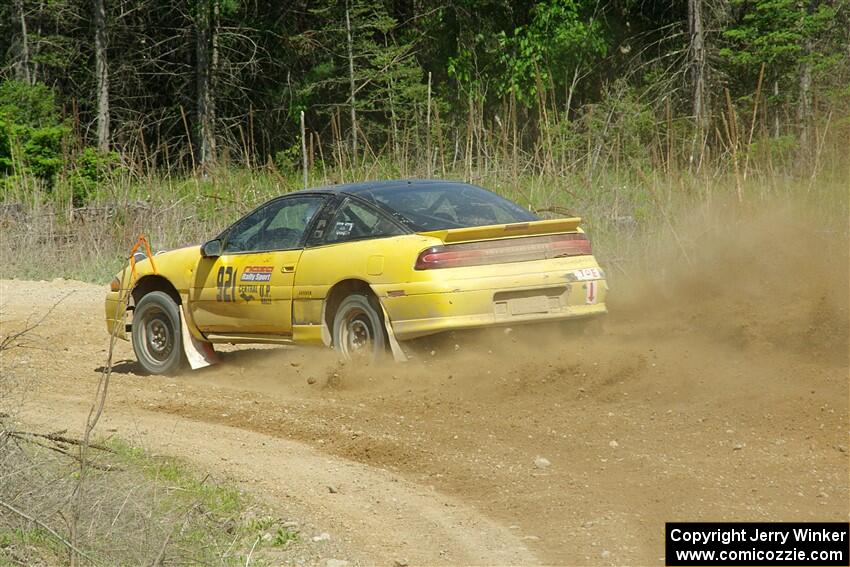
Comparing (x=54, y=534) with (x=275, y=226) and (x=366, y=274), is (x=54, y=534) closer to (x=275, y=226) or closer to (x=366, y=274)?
(x=366, y=274)

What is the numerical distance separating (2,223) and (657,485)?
53.3 ft

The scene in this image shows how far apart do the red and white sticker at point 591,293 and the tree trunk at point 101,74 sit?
26.8 metres

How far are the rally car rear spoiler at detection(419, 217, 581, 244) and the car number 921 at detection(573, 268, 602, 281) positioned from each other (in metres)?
0.37

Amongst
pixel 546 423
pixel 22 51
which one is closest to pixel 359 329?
pixel 546 423

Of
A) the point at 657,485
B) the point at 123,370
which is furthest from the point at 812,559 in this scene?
the point at 123,370

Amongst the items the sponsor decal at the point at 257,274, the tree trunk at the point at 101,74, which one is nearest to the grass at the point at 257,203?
the sponsor decal at the point at 257,274

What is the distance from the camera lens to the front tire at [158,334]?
11.3 m

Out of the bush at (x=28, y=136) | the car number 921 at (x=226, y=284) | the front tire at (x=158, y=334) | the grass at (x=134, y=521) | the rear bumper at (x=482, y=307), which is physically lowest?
the grass at (x=134, y=521)

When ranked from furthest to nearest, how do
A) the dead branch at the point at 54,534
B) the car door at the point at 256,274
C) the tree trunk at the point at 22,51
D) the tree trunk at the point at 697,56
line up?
the tree trunk at the point at 22,51, the tree trunk at the point at 697,56, the car door at the point at 256,274, the dead branch at the point at 54,534

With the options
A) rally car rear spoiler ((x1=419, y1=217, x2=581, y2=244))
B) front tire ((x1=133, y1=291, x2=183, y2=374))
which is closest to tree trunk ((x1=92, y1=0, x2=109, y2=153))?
front tire ((x1=133, y1=291, x2=183, y2=374))

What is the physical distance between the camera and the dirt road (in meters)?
6.14

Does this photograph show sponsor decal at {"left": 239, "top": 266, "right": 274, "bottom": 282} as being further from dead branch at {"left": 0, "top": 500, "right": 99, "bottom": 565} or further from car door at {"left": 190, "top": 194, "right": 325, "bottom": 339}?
dead branch at {"left": 0, "top": 500, "right": 99, "bottom": 565}

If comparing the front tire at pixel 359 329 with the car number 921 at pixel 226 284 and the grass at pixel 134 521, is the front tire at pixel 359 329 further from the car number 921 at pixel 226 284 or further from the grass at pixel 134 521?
the grass at pixel 134 521

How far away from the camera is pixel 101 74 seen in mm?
35812
